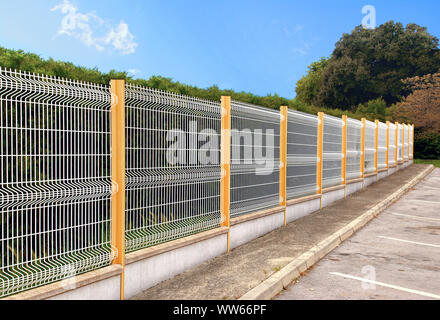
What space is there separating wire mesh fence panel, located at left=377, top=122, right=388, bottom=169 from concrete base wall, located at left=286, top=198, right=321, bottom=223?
9.62m

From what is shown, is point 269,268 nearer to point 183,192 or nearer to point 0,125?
point 183,192

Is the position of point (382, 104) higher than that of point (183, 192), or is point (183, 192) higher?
point (382, 104)

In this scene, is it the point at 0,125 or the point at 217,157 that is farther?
the point at 217,157

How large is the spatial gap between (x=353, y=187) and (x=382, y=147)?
6.65 metres

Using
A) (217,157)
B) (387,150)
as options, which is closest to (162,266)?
(217,157)

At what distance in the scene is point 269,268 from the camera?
6.05 m

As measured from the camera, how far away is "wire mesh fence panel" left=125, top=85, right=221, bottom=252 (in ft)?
17.3

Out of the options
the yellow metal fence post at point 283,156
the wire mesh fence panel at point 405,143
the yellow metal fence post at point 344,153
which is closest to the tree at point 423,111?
the wire mesh fence panel at point 405,143

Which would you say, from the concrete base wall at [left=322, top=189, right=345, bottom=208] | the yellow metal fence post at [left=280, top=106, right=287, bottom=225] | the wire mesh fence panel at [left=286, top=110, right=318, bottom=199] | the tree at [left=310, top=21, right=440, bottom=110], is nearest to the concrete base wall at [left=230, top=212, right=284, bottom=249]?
the yellow metal fence post at [left=280, top=106, right=287, bottom=225]

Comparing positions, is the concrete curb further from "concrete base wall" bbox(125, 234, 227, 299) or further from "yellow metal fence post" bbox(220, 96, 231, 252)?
"yellow metal fence post" bbox(220, 96, 231, 252)

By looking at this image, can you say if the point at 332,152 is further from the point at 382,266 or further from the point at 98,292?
the point at 98,292
